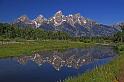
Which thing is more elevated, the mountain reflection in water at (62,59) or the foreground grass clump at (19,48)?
the foreground grass clump at (19,48)

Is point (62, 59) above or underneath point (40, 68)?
above

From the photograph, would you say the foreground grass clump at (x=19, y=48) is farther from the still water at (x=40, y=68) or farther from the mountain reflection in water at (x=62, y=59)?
the still water at (x=40, y=68)

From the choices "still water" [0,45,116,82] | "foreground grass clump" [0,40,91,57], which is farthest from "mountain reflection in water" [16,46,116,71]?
"foreground grass clump" [0,40,91,57]

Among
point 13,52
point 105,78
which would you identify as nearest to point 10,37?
point 13,52

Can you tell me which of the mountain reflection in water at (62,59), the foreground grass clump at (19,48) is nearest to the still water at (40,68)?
the mountain reflection in water at (62,59)

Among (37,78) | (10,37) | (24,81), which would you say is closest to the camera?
(24,81)

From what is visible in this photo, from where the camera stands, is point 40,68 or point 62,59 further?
point 62,59

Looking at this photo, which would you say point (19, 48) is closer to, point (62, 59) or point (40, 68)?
point (62, 59)

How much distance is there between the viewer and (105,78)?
3453cm

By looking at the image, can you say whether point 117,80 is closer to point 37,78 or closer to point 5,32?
point 37,78

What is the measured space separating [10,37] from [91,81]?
17107 centimetres

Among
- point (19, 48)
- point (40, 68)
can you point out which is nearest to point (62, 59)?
point (19, 48)

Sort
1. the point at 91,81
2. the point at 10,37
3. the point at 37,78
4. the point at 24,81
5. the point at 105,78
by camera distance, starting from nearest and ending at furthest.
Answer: the point at 91,81
the point at 105,78
the point at 24,81
the point at 37,78
the point at 10,37

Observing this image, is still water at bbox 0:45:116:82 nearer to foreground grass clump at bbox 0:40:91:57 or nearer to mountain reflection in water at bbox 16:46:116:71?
mountain reflection in water at bbox 16:46:116:71
